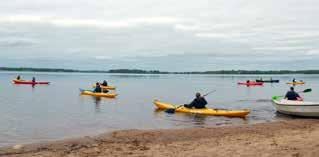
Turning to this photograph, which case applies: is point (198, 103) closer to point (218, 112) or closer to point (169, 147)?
point (218, 112)

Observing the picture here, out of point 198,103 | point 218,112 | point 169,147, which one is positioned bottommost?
point 218,112

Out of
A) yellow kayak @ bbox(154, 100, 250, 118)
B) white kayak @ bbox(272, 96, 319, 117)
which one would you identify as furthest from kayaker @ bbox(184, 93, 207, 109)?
white kayak @ bbox(272, 96, 319, 117)

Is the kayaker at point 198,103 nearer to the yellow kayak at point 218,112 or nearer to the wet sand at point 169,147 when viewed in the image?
the yellow kayak at point 218,112

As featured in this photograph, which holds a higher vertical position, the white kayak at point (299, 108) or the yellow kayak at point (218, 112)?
the white kayak at point (299, 108)

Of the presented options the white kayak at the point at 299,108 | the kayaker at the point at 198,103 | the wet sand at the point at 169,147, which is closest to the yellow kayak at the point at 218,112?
the kayaker at the point at 198,103

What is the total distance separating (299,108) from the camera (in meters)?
20.8

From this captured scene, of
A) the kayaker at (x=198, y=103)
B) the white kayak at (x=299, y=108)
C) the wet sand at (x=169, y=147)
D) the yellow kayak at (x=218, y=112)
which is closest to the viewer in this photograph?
the wet sand at (x=169, y=147)

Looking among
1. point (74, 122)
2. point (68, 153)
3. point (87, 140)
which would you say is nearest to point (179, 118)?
point (74, 122)

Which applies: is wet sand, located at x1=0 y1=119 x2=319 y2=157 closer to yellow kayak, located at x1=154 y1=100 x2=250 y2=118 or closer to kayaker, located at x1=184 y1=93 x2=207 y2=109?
yellow kayak, located at x1=154 y1=100 x2=250 y2=118

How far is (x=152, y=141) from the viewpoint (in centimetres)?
1313

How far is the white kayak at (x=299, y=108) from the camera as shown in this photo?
19.9 metres

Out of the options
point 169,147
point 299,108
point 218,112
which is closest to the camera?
point 169,147

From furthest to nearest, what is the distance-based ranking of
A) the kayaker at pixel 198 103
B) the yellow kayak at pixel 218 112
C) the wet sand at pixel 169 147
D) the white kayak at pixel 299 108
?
the kayaker at pixel 198 103, the yellow kayak at pixel 218 112, the white kayak at pixel 299 108, the wet sand at pixel 169 147

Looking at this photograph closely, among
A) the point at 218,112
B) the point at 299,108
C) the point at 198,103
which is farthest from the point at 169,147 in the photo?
the point at 198,103
